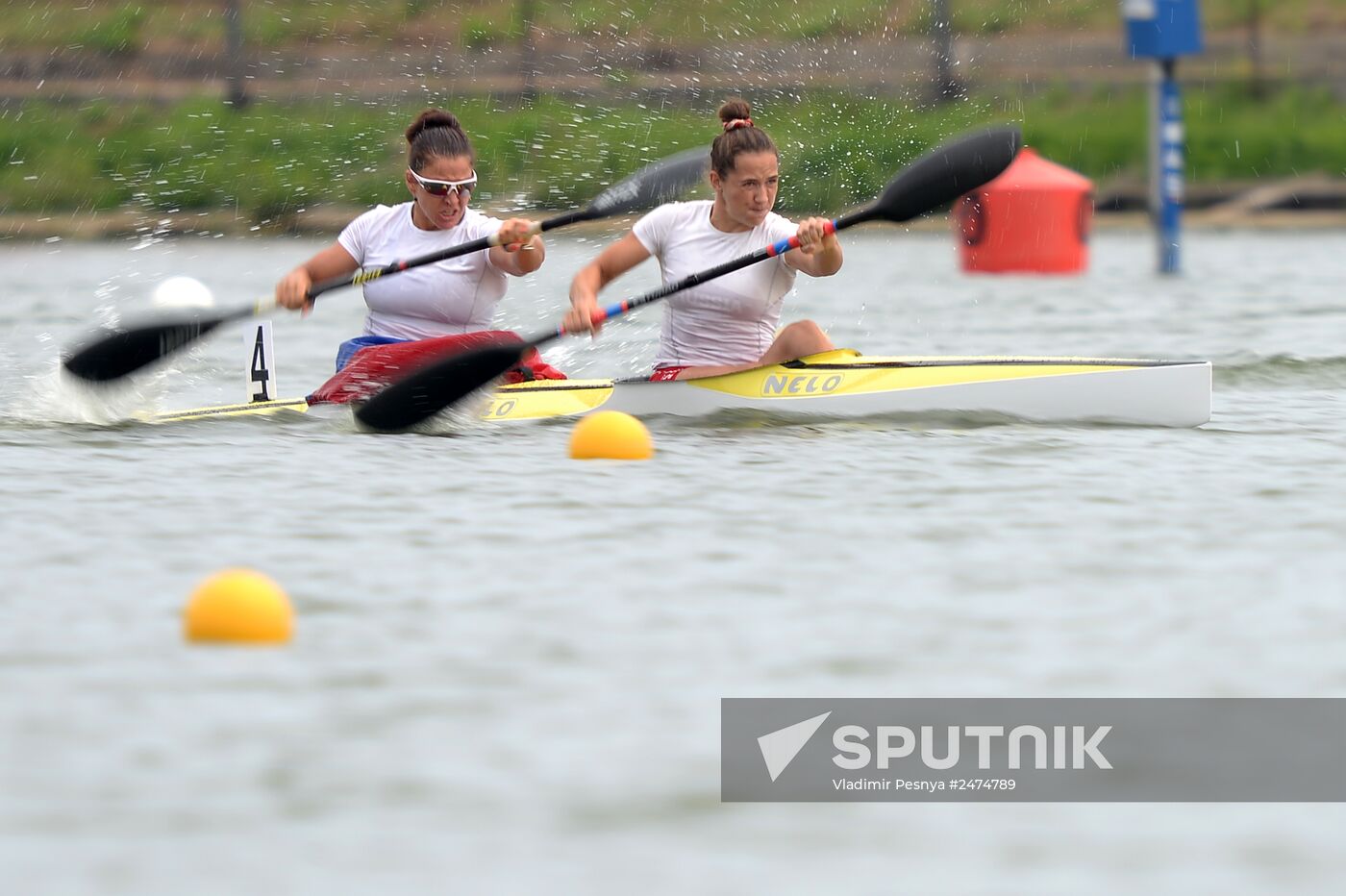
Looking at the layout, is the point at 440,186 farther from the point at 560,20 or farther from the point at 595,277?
the point at 560,20

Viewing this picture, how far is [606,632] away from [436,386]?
3246 mm

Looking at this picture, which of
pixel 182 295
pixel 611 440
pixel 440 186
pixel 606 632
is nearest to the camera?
pixel 606 632

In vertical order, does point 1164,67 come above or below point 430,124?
above

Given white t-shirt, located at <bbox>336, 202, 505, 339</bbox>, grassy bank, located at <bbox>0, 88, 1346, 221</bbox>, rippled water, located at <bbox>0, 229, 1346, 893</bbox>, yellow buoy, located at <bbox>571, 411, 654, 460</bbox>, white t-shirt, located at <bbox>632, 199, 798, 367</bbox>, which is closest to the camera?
rippled water, located at <bbox>0, 229, 1346, 893</bbox>

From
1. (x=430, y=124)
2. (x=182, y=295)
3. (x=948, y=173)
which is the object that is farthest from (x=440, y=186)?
(x=182, y=295)

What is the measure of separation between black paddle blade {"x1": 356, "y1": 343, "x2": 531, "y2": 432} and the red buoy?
422 inches

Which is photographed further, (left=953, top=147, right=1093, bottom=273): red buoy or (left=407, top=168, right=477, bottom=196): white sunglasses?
(left=953, top=147, right=1093, bottom=273): red buoy

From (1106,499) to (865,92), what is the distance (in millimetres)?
26201

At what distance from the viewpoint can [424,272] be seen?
7.89 metres

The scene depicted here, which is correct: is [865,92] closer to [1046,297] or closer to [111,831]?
[1046,297]

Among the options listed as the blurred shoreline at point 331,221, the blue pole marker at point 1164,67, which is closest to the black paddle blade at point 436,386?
the blue pole marker at point 1164,67

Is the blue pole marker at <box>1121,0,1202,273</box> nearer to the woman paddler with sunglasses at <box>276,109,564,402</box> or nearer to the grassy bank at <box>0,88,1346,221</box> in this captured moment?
the grassy bank at <box>0,88,1346,221</box>

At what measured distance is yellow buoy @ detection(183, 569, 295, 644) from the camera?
4.19m
